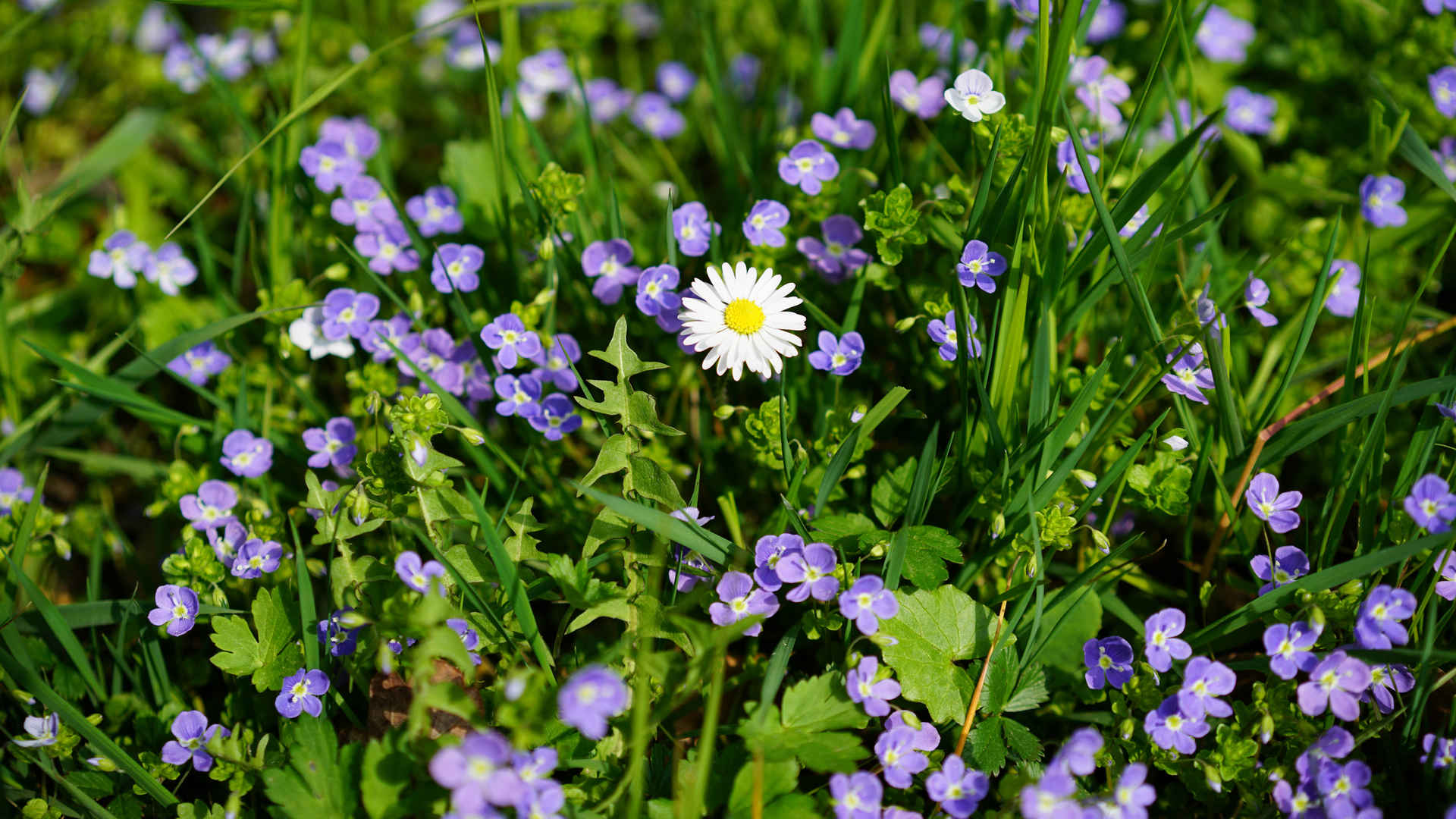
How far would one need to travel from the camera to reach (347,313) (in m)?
3.01

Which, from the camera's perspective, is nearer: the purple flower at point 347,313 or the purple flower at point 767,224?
the purple flower at point 767,224

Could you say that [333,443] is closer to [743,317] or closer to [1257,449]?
[743,317]

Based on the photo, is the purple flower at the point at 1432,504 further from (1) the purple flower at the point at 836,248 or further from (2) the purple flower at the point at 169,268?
(2) the purple flower at the point at 169,268

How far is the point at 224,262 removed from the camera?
12.8ft

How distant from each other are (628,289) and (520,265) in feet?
1.45

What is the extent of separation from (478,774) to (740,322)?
127 centimetres

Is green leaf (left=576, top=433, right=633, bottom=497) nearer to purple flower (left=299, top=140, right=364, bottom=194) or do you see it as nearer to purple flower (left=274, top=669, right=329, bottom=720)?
purple flower (left=274, top=669, right=329, bottom=720)

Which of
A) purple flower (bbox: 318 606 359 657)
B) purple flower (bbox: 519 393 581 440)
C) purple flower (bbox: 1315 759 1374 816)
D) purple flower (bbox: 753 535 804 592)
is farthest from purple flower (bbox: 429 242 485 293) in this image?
purple flower (bbox: 1315 759 1374 816)

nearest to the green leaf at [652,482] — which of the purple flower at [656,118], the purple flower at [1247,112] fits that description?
the purple flower at [656,118]

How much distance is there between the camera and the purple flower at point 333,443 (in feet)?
9.27

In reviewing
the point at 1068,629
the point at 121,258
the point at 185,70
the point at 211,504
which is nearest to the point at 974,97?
the point at 1068,629

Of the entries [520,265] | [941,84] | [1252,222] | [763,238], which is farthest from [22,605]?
[1252,222]

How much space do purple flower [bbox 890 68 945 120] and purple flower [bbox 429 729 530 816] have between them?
2550 millimetres

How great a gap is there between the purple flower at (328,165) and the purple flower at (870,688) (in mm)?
2383
